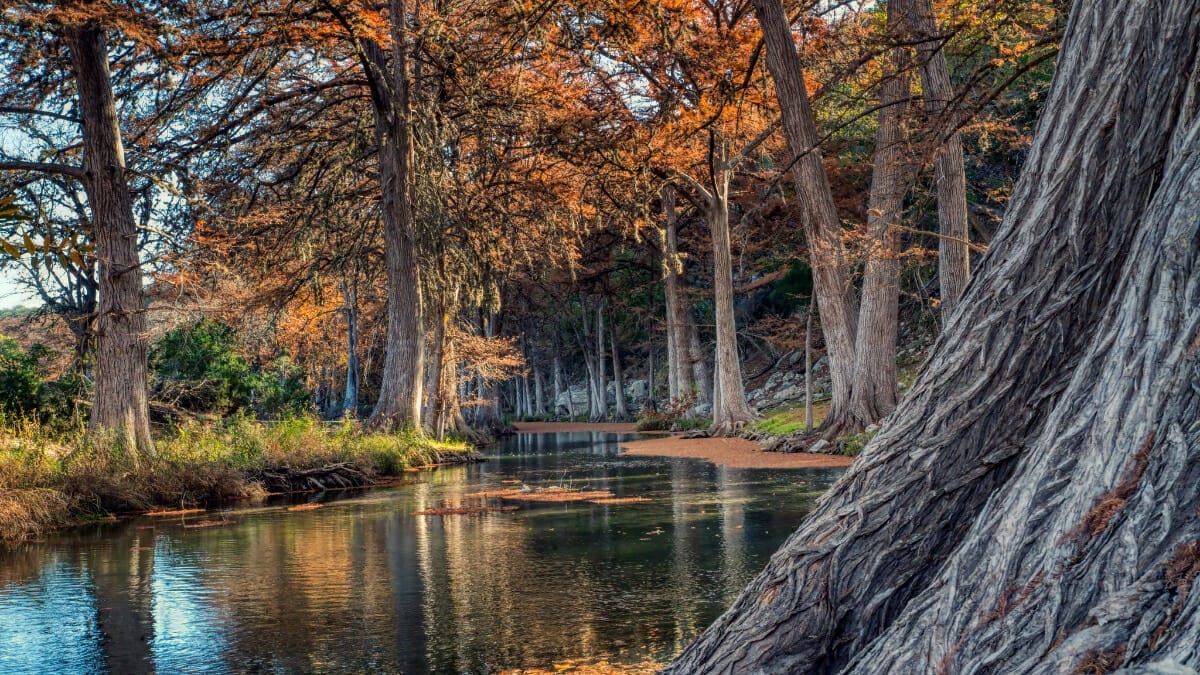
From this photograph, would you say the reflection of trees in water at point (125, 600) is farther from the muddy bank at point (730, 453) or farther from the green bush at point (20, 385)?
the muddy bank at point (730, 453)

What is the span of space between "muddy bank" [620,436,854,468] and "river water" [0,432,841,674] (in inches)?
146

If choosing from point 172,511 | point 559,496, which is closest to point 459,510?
point 559,496

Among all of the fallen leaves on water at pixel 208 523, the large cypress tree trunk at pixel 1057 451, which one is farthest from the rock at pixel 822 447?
the large cypress tree trunk at pixel 1057 451

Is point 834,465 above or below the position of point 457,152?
below

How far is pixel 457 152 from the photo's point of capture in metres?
27.5

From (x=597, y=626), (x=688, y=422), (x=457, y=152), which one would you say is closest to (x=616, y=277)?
(x=688, y=422)

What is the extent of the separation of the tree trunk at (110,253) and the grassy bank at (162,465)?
2.63 ft

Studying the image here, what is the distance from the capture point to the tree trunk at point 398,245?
21500 mm

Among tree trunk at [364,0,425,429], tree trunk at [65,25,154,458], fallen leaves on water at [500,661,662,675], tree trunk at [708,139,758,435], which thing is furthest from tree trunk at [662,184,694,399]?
fallen leaves on water at [500,661,662,675]

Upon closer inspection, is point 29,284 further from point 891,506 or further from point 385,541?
point 891,506

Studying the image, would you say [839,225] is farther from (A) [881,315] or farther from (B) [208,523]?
(B) [208,523]

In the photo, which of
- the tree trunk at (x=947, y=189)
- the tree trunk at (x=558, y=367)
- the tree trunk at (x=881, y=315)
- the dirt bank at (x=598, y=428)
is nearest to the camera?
the tree trunk at (x=947, y=189)

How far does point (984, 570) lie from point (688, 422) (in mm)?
29440

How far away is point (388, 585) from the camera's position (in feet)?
25.5
